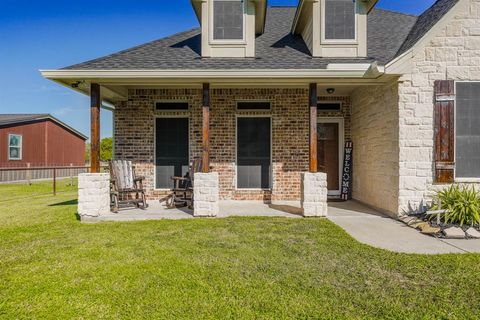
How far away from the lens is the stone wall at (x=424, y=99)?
19.6ft

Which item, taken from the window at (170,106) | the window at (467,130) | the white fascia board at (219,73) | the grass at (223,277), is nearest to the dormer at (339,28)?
the white fascia board at (219,73)

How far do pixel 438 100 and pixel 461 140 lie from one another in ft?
2.96

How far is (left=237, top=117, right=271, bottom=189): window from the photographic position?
27.1 feet

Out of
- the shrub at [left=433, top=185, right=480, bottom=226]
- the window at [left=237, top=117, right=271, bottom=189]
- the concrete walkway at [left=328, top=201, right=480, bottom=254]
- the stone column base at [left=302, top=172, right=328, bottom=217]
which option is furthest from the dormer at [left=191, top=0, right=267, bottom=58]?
the shrub at [left=433, top=185, right=480, bottom=226]

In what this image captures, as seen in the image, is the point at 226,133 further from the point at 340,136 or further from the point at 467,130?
the point at 467,130

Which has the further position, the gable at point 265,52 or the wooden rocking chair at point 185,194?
the wooden rocking chair at point 185,194

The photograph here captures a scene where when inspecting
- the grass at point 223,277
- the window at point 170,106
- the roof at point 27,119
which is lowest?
the grass at point 223,277

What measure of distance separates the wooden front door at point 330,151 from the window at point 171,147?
3825 mm

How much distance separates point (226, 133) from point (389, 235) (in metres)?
4.75

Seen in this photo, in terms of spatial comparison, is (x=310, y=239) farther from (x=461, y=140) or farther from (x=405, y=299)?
(x=461, y=140)

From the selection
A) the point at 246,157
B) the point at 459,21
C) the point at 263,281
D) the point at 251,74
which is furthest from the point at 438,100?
the point at 263,281

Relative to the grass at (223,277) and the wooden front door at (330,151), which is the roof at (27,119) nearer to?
the grass at (223,277)

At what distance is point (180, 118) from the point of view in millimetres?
8336

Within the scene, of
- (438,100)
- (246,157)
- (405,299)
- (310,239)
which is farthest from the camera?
(246,157)
